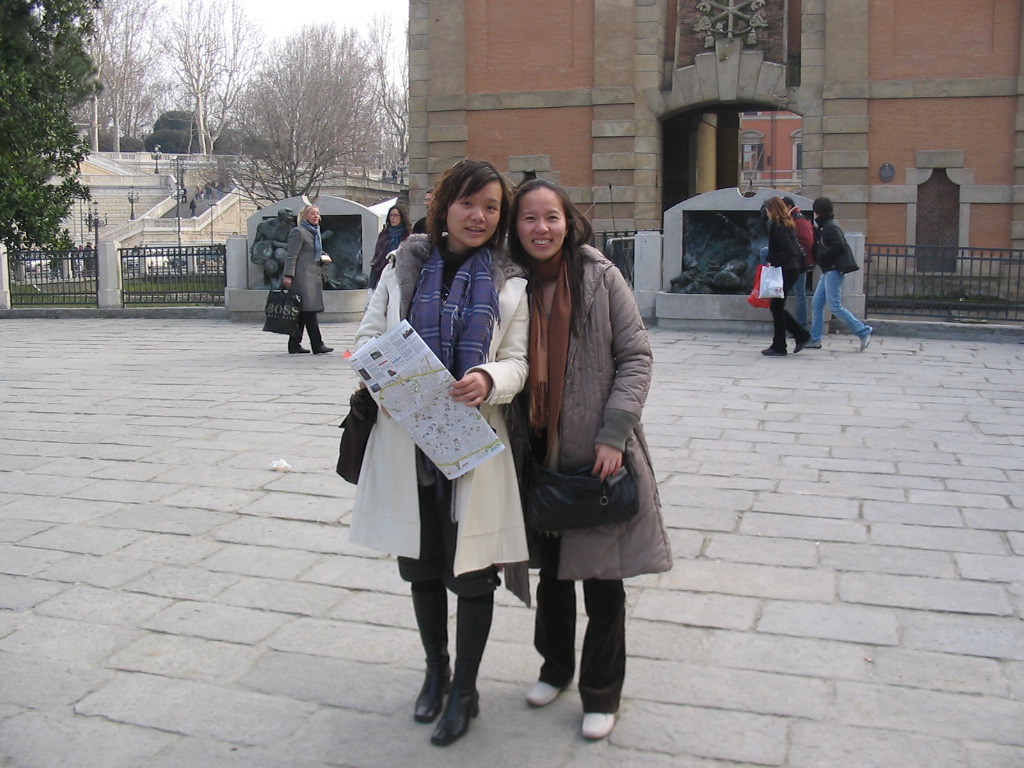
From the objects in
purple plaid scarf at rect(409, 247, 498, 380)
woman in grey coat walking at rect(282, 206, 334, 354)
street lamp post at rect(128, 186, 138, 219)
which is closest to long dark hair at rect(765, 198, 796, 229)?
woman in grey coat walking at rect(282, 206, 334, 354)

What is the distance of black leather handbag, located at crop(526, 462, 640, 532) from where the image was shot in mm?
3334

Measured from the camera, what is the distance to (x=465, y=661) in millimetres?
3482

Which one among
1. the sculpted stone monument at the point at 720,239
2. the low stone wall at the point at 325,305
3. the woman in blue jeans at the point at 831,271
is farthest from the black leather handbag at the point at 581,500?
the low stone wall at the point at 325,305

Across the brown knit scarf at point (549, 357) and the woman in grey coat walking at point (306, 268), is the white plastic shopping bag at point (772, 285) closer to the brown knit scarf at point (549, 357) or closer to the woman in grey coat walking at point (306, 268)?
the woman in grey coat walking at point (306, 268)

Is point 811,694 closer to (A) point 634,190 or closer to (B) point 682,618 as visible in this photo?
(B) point 682,618

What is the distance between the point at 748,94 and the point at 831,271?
41.3 feet

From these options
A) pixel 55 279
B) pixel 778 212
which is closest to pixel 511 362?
pixel 778 212

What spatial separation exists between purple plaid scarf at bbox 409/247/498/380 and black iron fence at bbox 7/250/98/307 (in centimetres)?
1734

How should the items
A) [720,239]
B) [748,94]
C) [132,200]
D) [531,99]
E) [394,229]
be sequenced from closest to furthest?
1. [394,229]
2. [720,239]
3. [748,94]
4. [531,99]
5. [132,200]

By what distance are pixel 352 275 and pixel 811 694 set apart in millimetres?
13530

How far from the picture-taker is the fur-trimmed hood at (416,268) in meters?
3.45

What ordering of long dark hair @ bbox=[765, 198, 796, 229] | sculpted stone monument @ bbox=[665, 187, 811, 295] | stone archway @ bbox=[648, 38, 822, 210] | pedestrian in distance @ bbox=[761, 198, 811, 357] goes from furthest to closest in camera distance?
stone archway @ bbox=[648, 38, 822, 210]
sculpted stone monument @ bbox=[665, 187, 811, 295]
pedestrian in distance @ bbox=[761, 198, 811, 357]
long dark hair @ bbox=[765, 198, 796, 229]

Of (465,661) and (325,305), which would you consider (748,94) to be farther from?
(465,661)

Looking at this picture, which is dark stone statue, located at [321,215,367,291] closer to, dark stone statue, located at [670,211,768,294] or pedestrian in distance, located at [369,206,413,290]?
pedestrian in distance, located at [369,206,413,290]
